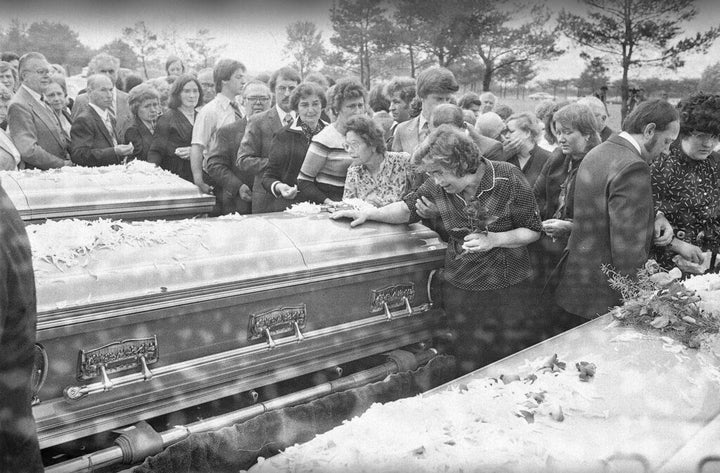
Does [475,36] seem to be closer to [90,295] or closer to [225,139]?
[90,295]

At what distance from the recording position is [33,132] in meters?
4.70

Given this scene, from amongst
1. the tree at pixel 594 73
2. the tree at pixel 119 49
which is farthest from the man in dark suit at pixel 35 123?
the tree at pixel 119 49

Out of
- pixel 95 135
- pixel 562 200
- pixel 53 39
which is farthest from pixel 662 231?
pixel 95 135

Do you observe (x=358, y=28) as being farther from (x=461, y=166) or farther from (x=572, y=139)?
(x=572, y=139)

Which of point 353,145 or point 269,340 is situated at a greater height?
point 353,145

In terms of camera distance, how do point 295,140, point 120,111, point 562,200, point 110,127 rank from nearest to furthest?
point 562,200, point 295,140, point 110,127, point 120,111

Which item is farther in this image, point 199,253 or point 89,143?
point 89,143

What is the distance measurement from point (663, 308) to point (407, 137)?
2244 millimetres

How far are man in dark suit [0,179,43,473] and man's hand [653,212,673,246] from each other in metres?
2.90

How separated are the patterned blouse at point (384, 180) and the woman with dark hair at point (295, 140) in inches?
30.7

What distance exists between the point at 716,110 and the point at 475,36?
2.52 meters

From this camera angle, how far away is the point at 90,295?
238 centimetres

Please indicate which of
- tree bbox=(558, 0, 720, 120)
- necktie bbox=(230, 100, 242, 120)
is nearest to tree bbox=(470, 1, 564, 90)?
tree bbox=(558, 0, 720, 120)


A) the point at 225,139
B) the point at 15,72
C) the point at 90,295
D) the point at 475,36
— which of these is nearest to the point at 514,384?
the point at 475,36
